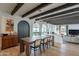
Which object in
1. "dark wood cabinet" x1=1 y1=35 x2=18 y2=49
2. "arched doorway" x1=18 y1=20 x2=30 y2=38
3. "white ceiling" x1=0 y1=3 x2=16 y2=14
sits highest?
"white ceiling" x1=0 y1=3 x2=16 y2=14

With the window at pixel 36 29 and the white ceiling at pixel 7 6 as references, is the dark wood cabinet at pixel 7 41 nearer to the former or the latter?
the window at pixel 36 29

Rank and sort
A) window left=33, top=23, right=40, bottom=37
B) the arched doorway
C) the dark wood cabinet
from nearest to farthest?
the arched doorway, window left=33, top=23, right=40, bottom=37, the dark wood cabinet

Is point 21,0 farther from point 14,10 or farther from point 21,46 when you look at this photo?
point 21,46

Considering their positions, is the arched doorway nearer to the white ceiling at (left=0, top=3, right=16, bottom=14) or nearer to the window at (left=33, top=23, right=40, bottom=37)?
the window at (left=33, top=23, right=40, bottom=37)

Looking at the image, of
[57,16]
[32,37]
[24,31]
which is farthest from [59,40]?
[24,31]

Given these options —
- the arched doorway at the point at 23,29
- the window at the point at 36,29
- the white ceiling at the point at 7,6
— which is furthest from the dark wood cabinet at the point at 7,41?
the white ceiling at the point at 7,6

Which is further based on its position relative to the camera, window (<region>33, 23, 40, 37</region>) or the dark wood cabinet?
the dark wood cabinet

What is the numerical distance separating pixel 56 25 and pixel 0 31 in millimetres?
2293

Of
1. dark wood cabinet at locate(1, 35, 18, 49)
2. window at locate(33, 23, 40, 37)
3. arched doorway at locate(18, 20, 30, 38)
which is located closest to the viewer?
arched doorway at locate(18, 20, 30, 38)

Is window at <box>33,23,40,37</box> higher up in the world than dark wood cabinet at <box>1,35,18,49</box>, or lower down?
higher up

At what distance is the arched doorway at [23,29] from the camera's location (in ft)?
11.3

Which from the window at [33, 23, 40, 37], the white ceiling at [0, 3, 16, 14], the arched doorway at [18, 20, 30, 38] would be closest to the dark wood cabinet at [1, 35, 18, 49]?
the arched doorway at [18, 20, 30, 38]

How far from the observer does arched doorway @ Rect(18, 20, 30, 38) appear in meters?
3.45

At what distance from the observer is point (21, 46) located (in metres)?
3.55
